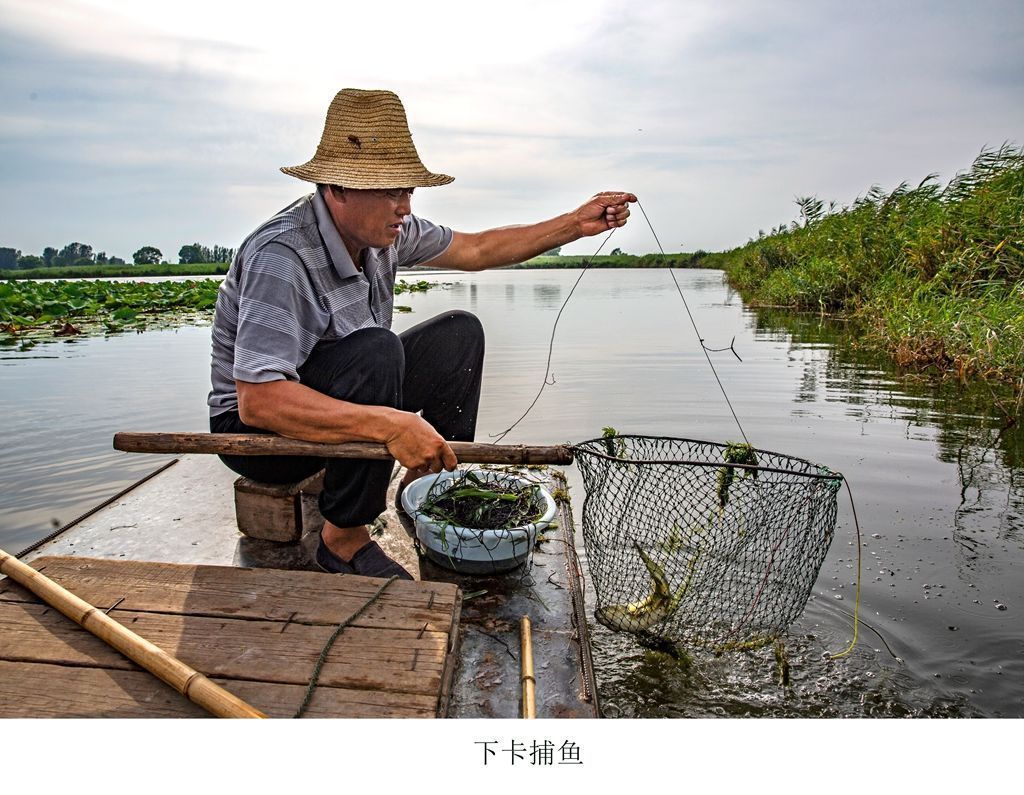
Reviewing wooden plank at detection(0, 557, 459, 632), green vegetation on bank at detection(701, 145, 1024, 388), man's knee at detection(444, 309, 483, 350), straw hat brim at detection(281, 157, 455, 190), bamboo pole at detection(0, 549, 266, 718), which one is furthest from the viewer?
green vegetation on bank at detection(701, 145, 1024, 388)

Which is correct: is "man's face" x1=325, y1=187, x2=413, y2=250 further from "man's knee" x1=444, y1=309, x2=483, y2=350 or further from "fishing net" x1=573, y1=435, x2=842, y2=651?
"fishing net" x1=573, y1=435, x2=842, y2=651

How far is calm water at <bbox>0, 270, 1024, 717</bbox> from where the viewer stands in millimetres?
1977

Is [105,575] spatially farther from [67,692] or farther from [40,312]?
[40,312]

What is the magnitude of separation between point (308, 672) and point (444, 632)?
0.29 m

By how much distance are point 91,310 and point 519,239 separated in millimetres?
11160

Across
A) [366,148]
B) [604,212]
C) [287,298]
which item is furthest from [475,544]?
[604,212]

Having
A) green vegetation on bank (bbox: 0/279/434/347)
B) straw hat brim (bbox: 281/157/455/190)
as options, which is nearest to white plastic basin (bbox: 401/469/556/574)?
straw hat brim (bbox: 281/157/455/190)

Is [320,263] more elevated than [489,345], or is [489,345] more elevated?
[320,263]

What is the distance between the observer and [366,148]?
6.57 ft

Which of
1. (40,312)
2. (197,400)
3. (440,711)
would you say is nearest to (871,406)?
(440,711)

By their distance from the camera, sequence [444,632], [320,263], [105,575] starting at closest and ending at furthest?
[444,632] < [105,575] < [320,263]

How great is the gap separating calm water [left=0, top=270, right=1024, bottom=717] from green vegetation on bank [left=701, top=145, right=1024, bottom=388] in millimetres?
328

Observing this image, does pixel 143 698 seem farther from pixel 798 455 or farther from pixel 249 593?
pixel 798 455

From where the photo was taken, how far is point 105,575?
1.81 metres
